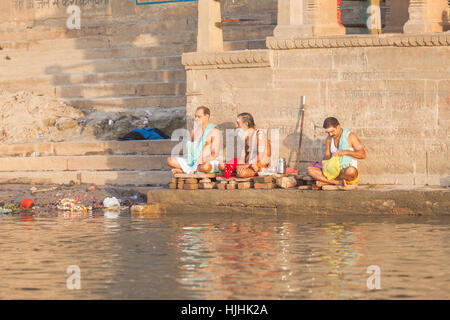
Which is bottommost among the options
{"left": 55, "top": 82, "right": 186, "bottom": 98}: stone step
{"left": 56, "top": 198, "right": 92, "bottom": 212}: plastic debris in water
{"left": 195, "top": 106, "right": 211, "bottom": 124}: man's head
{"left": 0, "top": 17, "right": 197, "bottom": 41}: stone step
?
{"left": 56, "top": 198, "right": 92, "bottom": 212}: plastic debris in water

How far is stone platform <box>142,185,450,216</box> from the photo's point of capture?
11570 millimetres

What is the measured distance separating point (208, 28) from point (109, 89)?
13.3ft

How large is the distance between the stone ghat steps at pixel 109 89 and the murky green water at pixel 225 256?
17.0 feet

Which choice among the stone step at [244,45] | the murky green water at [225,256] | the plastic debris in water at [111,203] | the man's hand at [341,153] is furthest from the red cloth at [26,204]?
the stone step at [244,45]

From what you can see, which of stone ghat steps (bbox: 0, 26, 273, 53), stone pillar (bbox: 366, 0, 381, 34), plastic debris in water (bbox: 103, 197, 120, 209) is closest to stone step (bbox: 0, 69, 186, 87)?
stone ghat steps (bbox: 0, 26, 273, 53)

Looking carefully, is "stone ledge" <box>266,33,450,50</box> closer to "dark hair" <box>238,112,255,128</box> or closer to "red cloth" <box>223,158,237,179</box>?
"dark hair" <box>238,112,255,128</box>

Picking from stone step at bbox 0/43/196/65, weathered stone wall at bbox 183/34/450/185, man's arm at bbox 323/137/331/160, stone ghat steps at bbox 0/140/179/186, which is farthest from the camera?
stone step at bbox 0/43/196/65

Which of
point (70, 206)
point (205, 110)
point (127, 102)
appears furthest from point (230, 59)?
point (127, 102)

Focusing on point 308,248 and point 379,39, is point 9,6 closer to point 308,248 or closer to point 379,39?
point 379,39

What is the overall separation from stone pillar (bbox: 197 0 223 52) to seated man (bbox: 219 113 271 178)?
1630mm

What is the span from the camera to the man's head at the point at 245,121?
42.2 ft

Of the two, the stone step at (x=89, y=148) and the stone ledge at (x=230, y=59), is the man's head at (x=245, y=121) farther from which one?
the stone step at (x=89, y=148)

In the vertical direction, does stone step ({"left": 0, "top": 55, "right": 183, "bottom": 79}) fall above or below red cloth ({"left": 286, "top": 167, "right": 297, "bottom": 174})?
above

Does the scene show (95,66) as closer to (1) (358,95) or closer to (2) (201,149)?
(2) (201,149)
